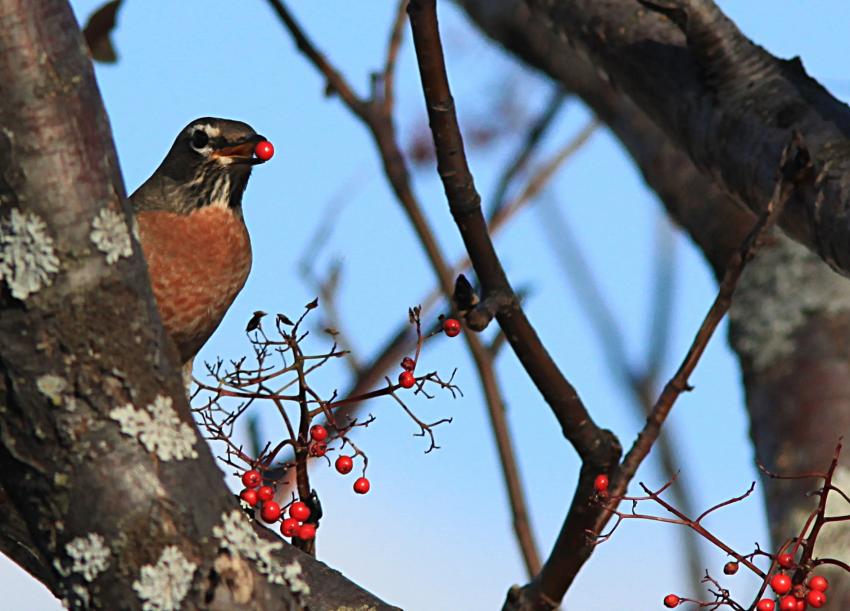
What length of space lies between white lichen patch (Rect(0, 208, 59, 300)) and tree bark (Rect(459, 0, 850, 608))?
7.89ft

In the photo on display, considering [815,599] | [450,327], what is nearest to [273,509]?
[450,327]

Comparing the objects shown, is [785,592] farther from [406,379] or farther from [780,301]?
[780,301]

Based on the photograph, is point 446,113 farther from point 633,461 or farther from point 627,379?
point 627,379

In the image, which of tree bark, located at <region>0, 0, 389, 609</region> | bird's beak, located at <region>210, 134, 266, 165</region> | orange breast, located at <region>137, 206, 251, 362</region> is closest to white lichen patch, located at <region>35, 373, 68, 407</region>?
tree bark, located at <region>0, 0, 389, 609</region>

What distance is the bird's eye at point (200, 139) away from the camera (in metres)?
4.19

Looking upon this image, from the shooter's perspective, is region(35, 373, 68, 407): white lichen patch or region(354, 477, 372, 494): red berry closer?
region(35, 373, 68, 407): white lichen patch

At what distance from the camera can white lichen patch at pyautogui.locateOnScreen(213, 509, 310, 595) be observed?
181 cm

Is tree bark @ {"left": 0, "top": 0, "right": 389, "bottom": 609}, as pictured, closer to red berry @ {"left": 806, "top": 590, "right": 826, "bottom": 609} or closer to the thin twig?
red berry @ {"left": 806, "top": 590, "right": 826, "bottom": 609}

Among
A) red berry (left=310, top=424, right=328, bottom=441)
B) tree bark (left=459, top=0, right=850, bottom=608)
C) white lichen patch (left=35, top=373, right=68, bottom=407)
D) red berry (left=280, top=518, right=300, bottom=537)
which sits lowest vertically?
white lichen patch (left=35, top=373, right=68, bottom=407)

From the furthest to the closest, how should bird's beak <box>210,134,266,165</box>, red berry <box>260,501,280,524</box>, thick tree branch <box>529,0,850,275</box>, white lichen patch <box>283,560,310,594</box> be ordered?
bird's beak <box>210,134,266,165</box>, thick tree branch <box>529,0,850,275</box>, red berry <box>260,501,280,524</box>, white lichen patch <box>283,560,310,594</box>

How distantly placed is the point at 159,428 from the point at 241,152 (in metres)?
2.30

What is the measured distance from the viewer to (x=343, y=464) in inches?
108

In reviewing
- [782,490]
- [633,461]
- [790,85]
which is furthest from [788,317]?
[633,461]

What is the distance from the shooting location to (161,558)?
175 centimetres
